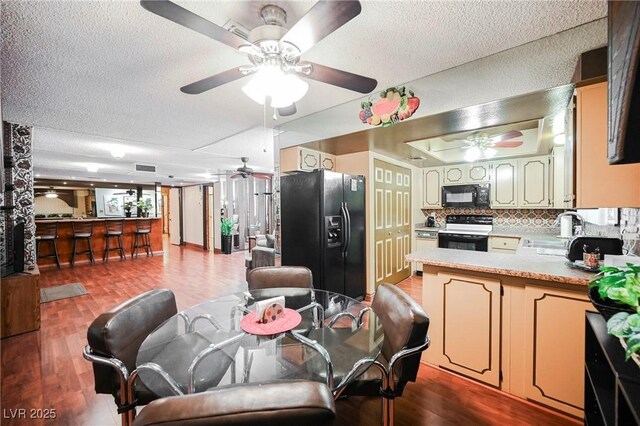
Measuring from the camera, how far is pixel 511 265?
72.3 inches

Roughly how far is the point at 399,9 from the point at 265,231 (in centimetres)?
806

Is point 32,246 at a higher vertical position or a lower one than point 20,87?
lower

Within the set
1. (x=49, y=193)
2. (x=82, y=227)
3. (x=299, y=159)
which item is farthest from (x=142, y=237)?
(x=299, y=159)

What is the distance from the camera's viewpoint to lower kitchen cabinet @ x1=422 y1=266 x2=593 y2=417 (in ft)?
5.30

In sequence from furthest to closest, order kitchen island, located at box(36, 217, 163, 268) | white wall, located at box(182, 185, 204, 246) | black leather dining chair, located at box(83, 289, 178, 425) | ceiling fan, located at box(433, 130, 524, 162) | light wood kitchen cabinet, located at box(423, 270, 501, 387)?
1. white wall, located at box(182, 185, 204, 246)
2. kitchen island, located at box(36, 217, 163, 268)
3. ceiling fan, located at box(433, 130, 524, 162)
4. light wood kitchen cabinet, located at box(423, 270, 501, 387)
5. black leather dining chair, located at box(83, 289, 178, 425)

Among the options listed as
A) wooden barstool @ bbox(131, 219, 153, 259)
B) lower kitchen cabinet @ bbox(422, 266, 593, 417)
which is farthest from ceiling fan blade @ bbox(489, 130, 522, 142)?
wooden barstool @ bbox(131, 219, 153, 259)

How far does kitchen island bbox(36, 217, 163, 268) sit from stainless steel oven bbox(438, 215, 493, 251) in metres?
7.56

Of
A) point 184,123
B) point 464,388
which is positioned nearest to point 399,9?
point 464,388

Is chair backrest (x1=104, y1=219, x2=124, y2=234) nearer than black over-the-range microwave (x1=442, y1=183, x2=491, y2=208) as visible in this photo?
No

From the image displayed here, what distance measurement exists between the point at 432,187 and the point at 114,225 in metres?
A: 7.77

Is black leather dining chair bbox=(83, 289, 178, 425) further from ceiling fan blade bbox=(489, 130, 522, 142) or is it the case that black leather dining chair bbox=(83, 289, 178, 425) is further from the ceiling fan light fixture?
ceiling fan blade bbox=(489, 130, 522, 142)

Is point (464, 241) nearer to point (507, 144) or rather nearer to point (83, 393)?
point (507, 144)

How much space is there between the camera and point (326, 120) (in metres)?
2.99

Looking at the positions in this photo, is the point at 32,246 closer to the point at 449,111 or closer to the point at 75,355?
the point at 75,355
